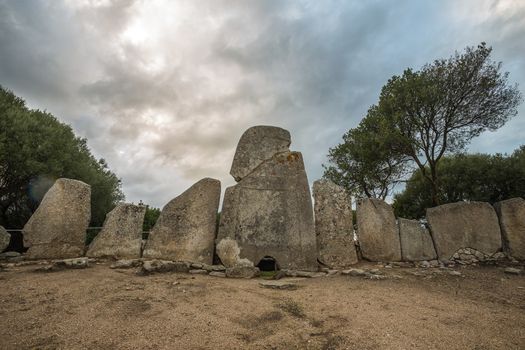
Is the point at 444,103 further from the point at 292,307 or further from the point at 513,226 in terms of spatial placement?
the point at 292,307

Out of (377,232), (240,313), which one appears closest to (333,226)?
(377,232)

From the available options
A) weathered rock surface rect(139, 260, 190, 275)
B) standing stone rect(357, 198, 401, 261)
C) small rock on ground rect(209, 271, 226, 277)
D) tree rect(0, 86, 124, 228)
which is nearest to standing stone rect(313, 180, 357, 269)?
standing stone rect(357, 198, 401, 261)

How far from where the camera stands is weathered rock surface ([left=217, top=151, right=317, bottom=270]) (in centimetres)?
806

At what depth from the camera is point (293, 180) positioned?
8.87 metres

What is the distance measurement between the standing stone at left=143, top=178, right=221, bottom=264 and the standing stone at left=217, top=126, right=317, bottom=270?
0.37 meters

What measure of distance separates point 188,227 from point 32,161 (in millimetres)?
8241

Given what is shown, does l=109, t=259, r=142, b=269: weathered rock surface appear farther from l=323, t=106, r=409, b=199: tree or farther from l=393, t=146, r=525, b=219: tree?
l=393, t=146, r=525, b=219: tree

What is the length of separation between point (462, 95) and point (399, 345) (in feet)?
46.0

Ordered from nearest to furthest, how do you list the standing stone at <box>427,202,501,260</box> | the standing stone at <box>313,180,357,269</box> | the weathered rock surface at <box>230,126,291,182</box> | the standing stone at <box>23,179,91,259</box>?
1. the standing stone at <box>23,179,91,259</box>
2. the standing stone at <box>313,180,357,269</box>
3. the weathered rock surface at <box>230,126,291,182</box>
4. the standing stone at <box>427,202,501,260</box>

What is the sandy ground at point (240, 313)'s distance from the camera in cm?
354

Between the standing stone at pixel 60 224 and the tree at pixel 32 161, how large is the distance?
17.9 ft

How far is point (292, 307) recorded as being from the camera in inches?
185

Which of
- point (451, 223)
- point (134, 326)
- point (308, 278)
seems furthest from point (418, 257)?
point (134, 326)

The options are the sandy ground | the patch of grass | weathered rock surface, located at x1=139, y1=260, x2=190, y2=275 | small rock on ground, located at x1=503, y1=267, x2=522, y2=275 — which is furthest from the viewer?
small rock on ground, located at x1=503, y1=267, x2=522, y2=275
